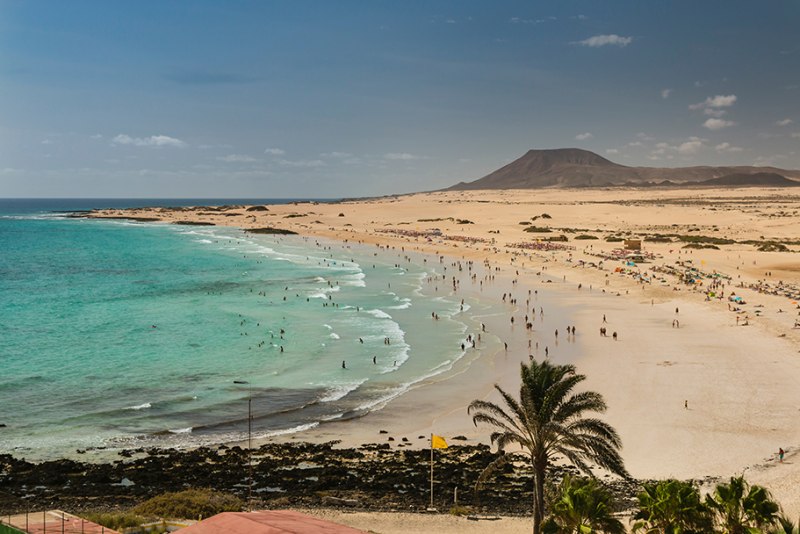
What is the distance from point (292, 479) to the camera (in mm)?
23484

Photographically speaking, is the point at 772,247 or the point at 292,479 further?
the point at 772,247

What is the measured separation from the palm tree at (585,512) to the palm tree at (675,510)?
0.90m

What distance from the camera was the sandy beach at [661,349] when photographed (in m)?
26.1

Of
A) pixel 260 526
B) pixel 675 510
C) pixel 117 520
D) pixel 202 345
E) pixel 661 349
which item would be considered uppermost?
pixel 675 510

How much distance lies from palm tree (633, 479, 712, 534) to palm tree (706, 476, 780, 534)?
35 centimetres

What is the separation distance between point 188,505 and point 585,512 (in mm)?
11326

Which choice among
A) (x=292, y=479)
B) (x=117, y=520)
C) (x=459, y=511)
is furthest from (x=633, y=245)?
(x=117, y=520)

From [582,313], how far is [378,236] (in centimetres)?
7264

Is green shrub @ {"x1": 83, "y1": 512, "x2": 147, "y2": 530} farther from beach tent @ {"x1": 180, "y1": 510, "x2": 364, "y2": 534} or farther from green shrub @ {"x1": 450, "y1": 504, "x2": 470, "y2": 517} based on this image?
green shrub @ {"x1": 450, "y1": 504, "x2": 470, "y2": 517}

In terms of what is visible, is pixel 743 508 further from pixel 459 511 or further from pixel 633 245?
pixel 633 245

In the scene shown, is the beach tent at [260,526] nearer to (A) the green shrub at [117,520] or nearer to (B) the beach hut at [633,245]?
(A) the green shrub at [117,520]

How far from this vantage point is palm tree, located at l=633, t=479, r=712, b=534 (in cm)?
1394

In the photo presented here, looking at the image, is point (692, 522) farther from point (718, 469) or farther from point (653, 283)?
point (653, 283)

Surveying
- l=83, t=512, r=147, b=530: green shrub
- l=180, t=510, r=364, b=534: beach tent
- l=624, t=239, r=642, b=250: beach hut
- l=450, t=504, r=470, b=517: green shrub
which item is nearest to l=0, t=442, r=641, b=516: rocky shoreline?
l=450, t=504, r=470, b=517: green shrub
